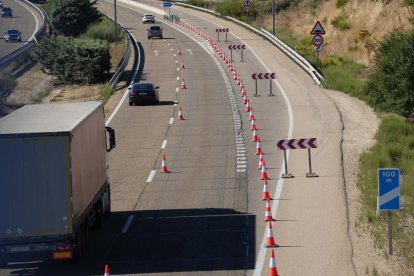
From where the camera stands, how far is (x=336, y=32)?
6819 centimetres

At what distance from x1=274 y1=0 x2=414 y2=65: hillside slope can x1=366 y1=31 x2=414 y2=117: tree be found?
14.8 meters

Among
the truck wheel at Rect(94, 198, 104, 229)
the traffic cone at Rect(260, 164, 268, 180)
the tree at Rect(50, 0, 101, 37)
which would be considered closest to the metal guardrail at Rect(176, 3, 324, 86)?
the tree at Rect(50, 0, 101, 37)

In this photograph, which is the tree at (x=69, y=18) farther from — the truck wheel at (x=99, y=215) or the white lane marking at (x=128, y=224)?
the truck wheel at (x=99, y=215)

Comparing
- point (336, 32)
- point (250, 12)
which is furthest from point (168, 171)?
point (250, 12)

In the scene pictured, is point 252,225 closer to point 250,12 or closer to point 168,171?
point 168,171

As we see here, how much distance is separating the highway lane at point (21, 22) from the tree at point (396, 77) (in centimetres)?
4835

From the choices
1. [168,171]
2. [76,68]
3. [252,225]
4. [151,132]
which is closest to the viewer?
[252,225]

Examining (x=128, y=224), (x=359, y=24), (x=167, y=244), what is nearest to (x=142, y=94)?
(x=128, y=224)

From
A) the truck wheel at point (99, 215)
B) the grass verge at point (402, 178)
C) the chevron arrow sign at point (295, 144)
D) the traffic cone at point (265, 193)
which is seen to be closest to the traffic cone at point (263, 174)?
the chevron arrow sign at point (295, 144)

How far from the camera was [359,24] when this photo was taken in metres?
65.6

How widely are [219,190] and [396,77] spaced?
49.5ft

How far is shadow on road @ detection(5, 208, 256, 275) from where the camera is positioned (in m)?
17.5

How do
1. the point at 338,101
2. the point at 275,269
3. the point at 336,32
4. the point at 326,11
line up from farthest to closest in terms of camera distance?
the point at 326,11, the point at 336,32, the point at 338,101, the point at 275,269

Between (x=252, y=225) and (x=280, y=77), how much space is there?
32361mm
